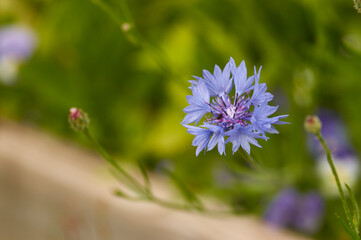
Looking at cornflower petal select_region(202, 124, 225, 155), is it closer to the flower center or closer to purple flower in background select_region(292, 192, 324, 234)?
the flower center

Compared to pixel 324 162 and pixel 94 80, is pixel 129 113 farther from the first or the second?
pixel 324 162

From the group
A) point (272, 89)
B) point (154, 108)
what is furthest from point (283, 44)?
point (154, 108)

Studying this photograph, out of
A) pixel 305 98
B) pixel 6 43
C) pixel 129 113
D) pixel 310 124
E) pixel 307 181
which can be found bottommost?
pixel 310 124

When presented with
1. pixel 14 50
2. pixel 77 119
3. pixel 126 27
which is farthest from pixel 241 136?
pixel 14 50

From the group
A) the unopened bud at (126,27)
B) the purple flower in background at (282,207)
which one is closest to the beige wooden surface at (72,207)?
the purple flower in background at (282,207)

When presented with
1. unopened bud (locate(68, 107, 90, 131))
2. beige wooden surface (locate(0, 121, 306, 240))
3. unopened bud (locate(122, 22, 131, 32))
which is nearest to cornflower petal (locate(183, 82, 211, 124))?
unopened bud (locate(68, 107, 90, 131))

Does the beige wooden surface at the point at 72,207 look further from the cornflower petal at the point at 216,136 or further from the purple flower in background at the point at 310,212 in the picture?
the cornflower petal at the point at 216,136
